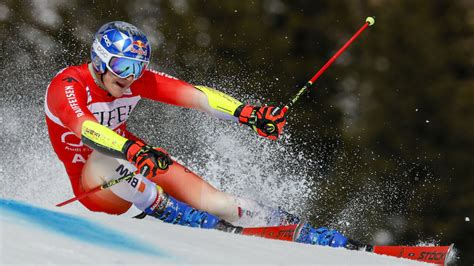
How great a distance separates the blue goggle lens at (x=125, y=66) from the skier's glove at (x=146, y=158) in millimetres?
536

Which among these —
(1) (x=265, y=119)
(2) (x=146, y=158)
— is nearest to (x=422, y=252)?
(1) (x=265, y=119)

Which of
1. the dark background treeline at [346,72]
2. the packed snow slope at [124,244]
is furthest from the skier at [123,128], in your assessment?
the dark background treeline at [346,72]

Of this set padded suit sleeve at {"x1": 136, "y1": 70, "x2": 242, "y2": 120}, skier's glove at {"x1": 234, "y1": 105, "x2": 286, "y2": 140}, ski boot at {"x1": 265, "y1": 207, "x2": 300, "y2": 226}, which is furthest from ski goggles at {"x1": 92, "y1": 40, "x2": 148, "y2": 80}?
ski boot at {"x1": 265, "y1": 207, "x2": 300, "y2": 226}

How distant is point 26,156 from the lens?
761 cm

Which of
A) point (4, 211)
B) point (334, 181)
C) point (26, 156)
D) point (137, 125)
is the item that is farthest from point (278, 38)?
point (4, 211)

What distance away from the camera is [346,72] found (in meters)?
18.0

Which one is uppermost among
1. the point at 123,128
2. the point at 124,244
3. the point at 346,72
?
the point at 346,72

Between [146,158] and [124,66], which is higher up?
[124,66]

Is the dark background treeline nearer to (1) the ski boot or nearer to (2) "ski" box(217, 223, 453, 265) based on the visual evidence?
(1) the ski boot

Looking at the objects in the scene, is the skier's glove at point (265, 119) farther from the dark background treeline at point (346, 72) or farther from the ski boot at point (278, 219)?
the dark background treeline at point (346, 72)

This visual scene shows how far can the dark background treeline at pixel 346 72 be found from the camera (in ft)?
50.5

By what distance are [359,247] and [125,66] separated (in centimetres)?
183

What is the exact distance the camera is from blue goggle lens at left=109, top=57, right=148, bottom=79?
5.20 metres

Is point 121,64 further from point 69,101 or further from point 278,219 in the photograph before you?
point 278,219
